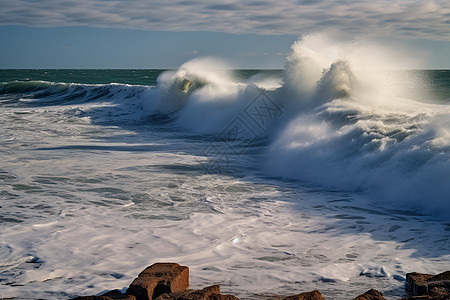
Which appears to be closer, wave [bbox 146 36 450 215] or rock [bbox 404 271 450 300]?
rock [bbox 404 271 450 300]

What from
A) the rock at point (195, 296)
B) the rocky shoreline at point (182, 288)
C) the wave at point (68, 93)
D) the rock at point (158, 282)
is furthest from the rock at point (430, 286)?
the wave at point (68, 93)

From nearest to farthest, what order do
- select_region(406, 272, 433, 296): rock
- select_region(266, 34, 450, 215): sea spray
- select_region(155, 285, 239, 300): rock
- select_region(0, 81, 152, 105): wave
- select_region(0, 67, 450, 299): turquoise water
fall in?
select_region(155, 285, 239, 300): rock
select_region(406, 272, 433, 296): rock
select_region(0, 67, 450, 299): turquoise water
select_region(266, 34, 450, 215): sea spray
select_region(0, 81, 152, 105): wave

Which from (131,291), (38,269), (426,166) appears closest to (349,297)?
(131,291)

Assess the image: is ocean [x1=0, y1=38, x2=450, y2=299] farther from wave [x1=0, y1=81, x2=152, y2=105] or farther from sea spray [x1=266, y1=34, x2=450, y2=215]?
wave [x1=0, y1=81, x2=152, y2=105]

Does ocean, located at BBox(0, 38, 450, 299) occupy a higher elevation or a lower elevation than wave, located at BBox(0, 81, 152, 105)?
lower

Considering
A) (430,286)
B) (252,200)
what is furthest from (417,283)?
(252,200)

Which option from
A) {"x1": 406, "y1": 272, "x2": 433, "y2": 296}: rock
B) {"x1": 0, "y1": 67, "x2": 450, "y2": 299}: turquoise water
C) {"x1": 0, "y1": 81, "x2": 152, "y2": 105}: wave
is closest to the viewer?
{"x1": 406, "y1": 272, "x2": 433, "y2": 296}: rock

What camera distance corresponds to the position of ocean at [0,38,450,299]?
3.61m

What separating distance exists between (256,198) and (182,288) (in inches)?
118

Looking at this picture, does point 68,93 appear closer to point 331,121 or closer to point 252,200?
point 331,121

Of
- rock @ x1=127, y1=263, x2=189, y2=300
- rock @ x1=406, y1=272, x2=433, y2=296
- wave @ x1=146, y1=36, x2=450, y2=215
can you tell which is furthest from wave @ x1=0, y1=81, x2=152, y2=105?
rock @ x1=406, y1=272, x2=433, y2=296

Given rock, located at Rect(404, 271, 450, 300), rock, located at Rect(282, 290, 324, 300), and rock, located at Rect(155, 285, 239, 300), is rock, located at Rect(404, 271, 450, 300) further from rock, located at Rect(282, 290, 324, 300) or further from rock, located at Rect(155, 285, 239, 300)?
rock, located at Rect(155, 285, 239, 300)

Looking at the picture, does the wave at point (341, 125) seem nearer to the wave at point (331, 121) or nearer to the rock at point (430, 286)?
the wave at point (331, 121)

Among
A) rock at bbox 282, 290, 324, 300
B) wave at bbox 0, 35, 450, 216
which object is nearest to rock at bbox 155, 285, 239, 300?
rock at bbox 282, 290, 324, 300
